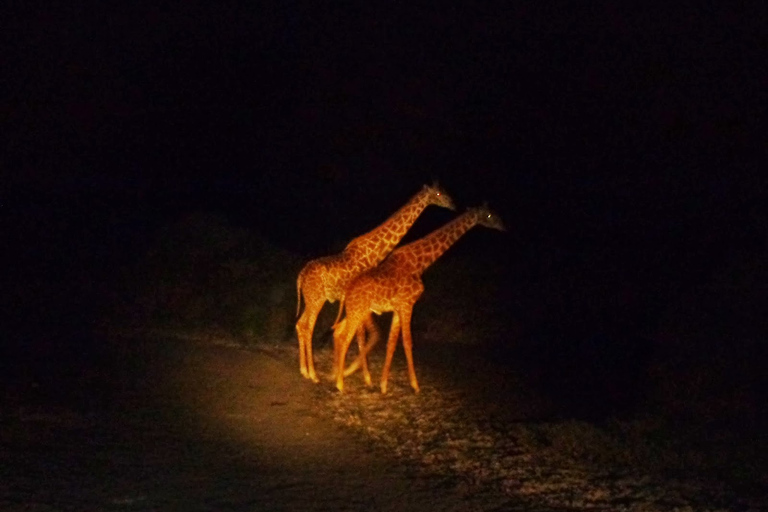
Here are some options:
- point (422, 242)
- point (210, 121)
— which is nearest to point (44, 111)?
point (210, 121)

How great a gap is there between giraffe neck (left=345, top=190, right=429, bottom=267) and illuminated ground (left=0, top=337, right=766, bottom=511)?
148 centimetres

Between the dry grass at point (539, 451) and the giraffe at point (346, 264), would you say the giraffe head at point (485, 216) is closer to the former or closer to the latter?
the giraffe at point (346, 264)

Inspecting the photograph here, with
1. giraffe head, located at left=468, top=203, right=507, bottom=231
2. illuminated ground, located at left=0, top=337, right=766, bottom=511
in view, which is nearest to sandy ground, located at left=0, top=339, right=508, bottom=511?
illuminated ground, located at left=0, top=337, right=766, bottom=511

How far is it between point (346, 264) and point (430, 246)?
3.27 feet

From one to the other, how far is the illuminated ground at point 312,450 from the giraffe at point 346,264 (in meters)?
0.63

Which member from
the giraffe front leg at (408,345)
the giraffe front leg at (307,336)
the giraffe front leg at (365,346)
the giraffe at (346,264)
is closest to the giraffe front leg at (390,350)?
the giraffe front leg at (408,345)

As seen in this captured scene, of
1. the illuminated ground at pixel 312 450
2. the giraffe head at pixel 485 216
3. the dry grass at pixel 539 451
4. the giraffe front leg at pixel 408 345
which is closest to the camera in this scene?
the illuminated ground at pixel 312 450

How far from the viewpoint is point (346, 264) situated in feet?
34.7

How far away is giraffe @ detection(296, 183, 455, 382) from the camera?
10.5 metres

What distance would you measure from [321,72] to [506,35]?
524cm

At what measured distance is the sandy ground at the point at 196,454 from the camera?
6.45 meters

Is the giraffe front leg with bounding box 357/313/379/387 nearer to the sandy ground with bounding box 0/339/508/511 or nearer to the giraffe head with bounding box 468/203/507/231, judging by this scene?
the sandy ground with bounding box 0/339/508/511

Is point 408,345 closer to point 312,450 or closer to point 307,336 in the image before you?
point 307,336

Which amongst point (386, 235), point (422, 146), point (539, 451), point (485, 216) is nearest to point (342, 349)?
point (386, 235)
